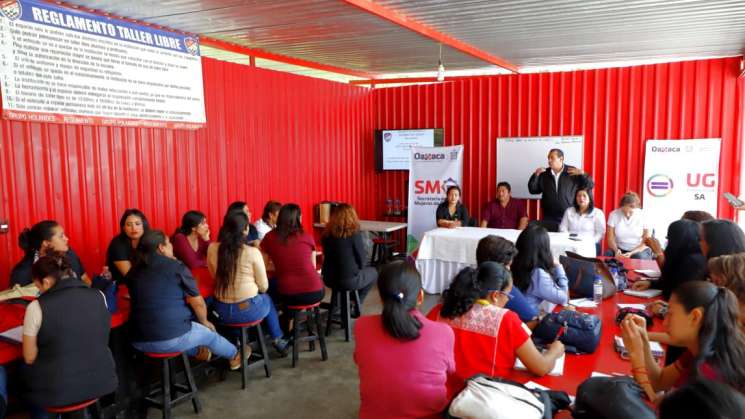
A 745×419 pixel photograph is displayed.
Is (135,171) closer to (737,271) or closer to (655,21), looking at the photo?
(737,271)

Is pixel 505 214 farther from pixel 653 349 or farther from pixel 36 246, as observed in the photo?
pixel 36 246

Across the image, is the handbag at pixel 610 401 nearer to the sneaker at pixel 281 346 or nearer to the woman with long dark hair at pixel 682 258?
the woman with long dark hair at pixel 682 258

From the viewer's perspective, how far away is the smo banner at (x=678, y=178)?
610 centimetres

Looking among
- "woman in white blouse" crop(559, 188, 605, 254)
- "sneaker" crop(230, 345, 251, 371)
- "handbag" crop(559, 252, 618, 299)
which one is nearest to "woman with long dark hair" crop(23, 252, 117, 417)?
"sneaker" crop(230, 345, 251, 371)

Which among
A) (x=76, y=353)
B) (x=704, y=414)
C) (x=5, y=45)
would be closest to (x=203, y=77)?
(x=5, y=45)

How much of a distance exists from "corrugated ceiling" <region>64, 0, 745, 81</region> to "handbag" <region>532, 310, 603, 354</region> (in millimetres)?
3051

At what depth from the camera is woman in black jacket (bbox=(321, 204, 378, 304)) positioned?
14.6ft

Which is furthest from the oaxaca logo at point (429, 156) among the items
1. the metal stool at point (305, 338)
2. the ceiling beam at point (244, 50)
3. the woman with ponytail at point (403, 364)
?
the woman with ponytail at point (403, 364)

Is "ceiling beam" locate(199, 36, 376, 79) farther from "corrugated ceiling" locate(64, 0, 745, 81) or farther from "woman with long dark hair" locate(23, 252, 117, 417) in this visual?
"woman with long dark hair" locate(23, 252, 117, 417)

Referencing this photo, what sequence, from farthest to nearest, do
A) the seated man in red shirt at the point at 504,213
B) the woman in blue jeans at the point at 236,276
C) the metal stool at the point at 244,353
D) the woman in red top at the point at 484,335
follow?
the seated man in red shirt at the point at 504,213
the metal stool at the point at 244,353
the woman in blue jeans at the point at 236,276
the woman in red top at the point at 484,335

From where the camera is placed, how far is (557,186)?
6.20 metres

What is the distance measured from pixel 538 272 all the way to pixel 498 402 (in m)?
1.58

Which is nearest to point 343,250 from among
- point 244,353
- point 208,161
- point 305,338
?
point 305,338

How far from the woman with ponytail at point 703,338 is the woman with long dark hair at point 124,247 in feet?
11.6
